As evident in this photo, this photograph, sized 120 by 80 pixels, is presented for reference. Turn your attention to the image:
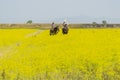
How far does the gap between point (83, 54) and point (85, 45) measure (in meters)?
5.70

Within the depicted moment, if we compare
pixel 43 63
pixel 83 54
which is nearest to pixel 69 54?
pixel 83 54

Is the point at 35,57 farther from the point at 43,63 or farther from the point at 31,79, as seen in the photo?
the point at 31,79

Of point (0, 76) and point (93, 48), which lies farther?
point (93, 48)

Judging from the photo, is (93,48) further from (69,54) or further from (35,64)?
(35,64)

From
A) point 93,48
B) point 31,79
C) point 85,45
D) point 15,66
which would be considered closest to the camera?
point 31,79

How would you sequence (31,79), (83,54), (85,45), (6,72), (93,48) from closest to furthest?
(31,79) → (6,72) → (83,54) → (93,48) → (85,45)

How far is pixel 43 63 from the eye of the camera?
26828mm

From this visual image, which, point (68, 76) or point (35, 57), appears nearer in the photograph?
point (68, 76)

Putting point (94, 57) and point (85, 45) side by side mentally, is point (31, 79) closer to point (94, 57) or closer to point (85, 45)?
point (94, 57)

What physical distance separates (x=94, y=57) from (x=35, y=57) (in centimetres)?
470

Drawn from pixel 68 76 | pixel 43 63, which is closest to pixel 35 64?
pixel 43 63

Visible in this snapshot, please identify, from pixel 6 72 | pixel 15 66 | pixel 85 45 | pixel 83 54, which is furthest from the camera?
pixel 85 45

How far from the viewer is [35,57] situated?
30141 millimetres

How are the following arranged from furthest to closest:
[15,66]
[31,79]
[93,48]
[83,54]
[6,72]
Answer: [93,48], [83,54], [15,66], [6,72], [31,79]
